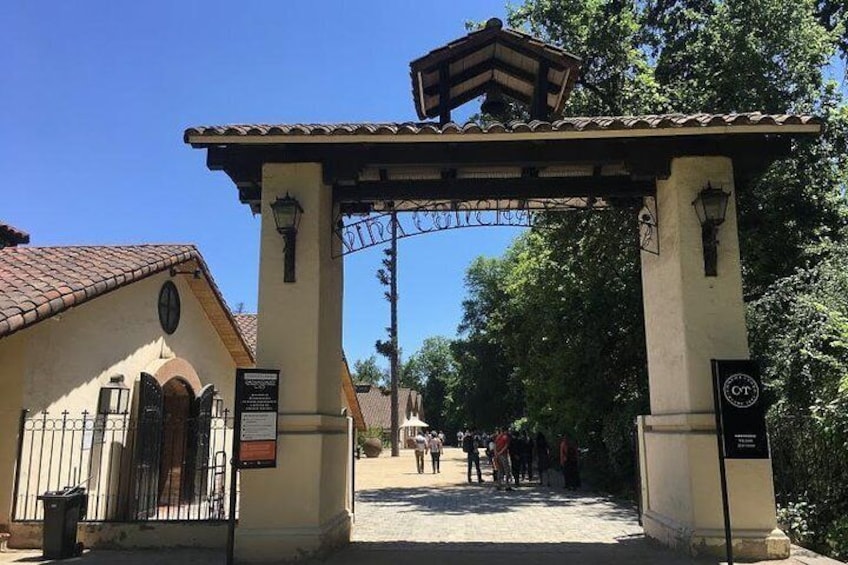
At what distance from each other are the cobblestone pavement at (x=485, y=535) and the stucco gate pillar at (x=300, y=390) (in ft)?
1.64

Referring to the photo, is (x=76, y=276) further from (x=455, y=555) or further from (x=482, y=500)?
(x=482, y=500)

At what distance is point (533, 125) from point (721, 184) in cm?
237

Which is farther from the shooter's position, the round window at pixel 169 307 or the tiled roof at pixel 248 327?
the tiled roof at pixel 248 327

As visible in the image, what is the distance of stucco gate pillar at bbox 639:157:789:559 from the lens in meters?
7.75

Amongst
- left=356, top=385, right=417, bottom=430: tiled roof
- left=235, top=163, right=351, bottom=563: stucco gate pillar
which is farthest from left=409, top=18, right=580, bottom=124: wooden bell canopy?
left=356, top=385, right=417, bottom=430: tiled roof

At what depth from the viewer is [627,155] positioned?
8602 millimetres

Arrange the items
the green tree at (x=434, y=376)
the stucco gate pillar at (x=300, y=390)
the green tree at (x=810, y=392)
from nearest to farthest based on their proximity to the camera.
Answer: the stucco gate pillar at (x=300, y=390)
the green tree at (x=810, y=392)
the green tree at (x=434, y=376)

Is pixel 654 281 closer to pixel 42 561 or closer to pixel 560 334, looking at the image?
pixel 42 561

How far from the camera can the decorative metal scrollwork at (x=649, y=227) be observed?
9156 mm

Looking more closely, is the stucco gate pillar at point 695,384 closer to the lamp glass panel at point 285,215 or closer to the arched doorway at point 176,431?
the lamp glass panel at point 285,215

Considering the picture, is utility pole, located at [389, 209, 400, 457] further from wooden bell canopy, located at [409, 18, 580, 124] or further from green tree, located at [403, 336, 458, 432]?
wooden bell canopy, located at [409, 18, 580, 124]

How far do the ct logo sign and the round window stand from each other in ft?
33.2

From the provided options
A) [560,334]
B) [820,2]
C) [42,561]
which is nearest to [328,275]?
[42,561]

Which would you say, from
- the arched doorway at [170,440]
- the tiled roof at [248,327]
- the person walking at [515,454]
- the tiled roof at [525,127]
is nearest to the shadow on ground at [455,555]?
the arched doorway at [170,440]
